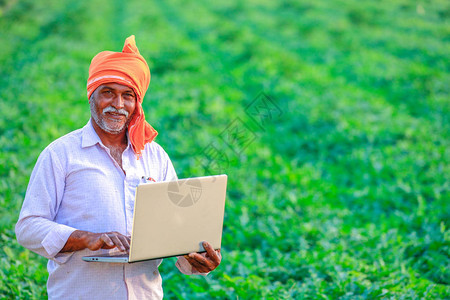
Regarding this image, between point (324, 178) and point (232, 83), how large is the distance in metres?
4.22

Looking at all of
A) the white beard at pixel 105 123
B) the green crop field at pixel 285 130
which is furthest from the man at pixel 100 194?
the green crop field at pixel 285 130

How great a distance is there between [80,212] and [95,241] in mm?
217

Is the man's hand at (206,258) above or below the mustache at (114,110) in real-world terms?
below

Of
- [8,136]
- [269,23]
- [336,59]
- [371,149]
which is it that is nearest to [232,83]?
[336,59]

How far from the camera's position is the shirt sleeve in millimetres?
2066

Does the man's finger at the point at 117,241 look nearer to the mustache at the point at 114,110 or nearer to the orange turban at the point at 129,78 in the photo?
the orange turban at the point at 129,78

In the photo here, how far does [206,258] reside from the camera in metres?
2.29

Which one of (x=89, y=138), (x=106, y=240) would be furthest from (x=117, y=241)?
(x=89, y=138)

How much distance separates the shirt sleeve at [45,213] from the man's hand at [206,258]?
0.56 meters

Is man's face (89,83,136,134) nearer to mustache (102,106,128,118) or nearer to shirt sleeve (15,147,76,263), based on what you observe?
mustache (102,106,128,118)

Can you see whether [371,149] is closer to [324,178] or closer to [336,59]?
[324,178]

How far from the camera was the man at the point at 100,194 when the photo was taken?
2.11 metres

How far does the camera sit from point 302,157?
7.29 meters

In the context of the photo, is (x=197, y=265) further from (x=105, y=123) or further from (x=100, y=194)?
(x=105, y=123)
